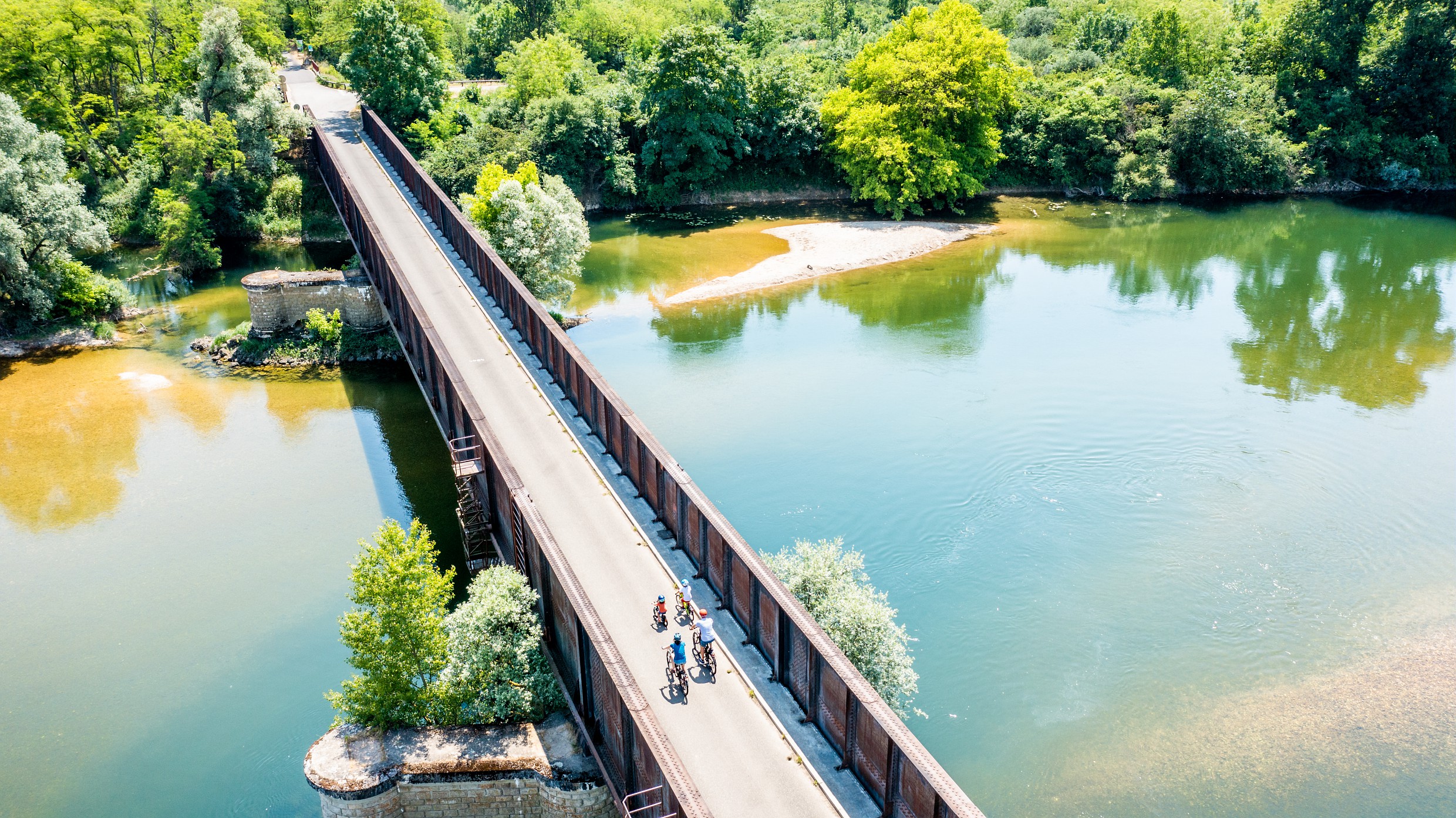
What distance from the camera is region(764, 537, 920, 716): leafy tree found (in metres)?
23.8

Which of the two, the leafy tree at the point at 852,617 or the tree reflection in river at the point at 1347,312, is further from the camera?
the tree reflection in river at the point at 1347,312

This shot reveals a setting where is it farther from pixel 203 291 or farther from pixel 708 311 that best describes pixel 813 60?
pixel 203 291

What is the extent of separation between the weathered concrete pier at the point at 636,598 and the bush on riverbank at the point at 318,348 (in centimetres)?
1038

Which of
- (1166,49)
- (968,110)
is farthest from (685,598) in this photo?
(1166,49)

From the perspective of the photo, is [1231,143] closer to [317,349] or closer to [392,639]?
[317,349]

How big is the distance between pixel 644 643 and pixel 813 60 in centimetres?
7436

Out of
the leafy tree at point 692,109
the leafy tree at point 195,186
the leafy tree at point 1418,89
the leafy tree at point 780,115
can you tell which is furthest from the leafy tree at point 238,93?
the leafy tree at point 1418,89

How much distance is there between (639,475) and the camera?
2742 cm

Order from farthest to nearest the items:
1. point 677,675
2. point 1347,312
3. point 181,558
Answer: point 1347,312, point 181,558, point 677,675

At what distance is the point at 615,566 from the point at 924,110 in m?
58.9

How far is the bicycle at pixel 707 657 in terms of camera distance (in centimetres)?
2144

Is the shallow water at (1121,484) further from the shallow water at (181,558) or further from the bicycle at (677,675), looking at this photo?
the shallow water at (181,558)

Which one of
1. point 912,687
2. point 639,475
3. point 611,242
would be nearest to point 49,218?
point 611,242

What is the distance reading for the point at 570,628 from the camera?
22.6 meters
